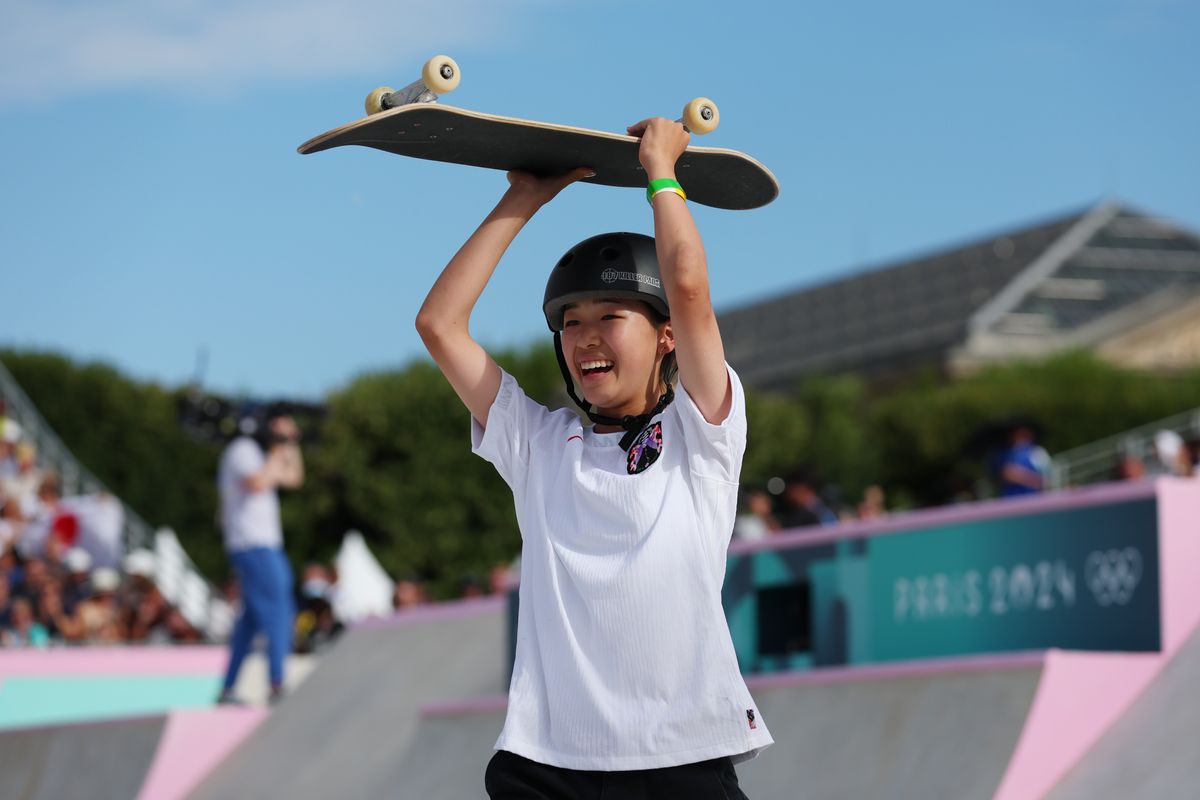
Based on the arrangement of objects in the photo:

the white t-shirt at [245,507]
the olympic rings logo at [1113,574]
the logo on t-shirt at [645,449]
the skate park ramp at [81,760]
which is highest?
the logo on t-shirt at [645,449]

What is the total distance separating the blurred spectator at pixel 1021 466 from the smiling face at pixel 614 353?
7352mm

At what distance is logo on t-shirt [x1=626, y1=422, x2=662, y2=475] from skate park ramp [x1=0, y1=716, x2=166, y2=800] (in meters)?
7.02

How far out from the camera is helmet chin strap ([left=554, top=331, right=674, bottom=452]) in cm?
359

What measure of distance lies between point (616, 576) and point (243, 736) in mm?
7474

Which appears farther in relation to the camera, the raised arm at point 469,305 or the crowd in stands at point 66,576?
the crowd in stands at point 66,576

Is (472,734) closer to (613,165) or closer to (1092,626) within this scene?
(1092,626)

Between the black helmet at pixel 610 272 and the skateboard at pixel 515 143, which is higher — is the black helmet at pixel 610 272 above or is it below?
below

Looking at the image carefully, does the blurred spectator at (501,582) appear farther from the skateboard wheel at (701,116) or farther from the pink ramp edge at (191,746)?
the skateboard wheel at (701,116)

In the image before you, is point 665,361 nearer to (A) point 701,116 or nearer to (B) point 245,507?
(A) point 701,116

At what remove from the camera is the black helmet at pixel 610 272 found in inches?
143

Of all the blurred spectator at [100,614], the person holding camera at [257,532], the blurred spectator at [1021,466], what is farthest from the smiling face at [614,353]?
the blurred spectator at [100,614]

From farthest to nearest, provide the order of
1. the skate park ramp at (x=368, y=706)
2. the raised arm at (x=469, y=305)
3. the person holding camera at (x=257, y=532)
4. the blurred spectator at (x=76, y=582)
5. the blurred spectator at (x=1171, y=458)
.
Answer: the blurred spectator at (x=76, y=582), the blurred spectator at (x=1171, y=458), the skate park ramp at (x=368, y=706), the person holding camera at (x=257, y=532), the raised arm at (x=469, y=305)

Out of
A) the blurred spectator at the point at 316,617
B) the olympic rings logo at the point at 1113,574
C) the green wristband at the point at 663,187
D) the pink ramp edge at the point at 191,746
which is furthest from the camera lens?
the blurred spectator at the point at 316,617

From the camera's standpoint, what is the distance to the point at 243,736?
10281 millimetres
